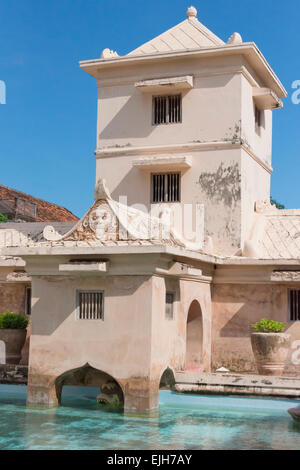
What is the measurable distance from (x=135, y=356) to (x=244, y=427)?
260 centimetres

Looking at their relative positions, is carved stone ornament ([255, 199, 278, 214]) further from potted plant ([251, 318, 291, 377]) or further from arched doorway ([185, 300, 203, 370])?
potted plant ([251, 318, 291, 377])

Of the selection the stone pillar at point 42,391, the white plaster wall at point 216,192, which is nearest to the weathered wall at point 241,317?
the white plaster wall at point 216,192

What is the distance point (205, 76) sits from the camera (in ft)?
62.4

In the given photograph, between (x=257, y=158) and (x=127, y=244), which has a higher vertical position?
(x=257, y=158)

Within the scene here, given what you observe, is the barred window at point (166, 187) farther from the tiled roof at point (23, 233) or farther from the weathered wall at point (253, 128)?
the tiled roof at point (23, 233)

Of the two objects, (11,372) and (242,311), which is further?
(242,311)

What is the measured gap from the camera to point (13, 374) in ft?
53.4

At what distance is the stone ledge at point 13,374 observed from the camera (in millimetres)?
16156

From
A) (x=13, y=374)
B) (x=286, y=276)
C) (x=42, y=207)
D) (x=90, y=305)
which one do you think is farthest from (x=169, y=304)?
(x=42, y=207)

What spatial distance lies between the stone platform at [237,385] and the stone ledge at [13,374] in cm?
367

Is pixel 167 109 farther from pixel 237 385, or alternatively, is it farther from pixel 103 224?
pixel 237 385
